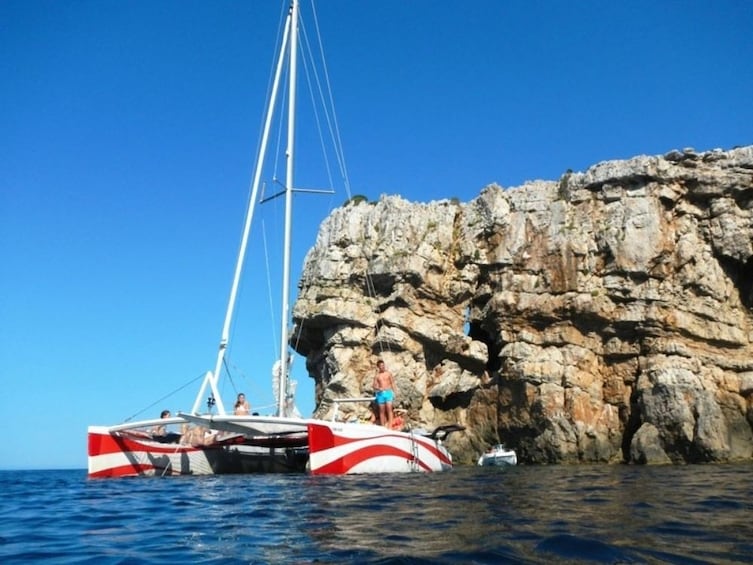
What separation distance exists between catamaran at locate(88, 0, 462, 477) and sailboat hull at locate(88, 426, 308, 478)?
0.09 ft

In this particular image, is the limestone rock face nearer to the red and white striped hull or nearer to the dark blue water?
the red and white striped hull

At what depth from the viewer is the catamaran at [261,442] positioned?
17.9 metres

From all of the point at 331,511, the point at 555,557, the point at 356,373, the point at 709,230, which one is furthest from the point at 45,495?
the point at 709,230

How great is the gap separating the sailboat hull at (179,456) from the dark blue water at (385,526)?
6.20 metres

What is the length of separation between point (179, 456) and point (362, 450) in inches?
228

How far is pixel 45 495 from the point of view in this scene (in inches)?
535

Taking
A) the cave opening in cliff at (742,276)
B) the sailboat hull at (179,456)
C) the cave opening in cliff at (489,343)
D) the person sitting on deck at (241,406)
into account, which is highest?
the cave opening in cliff at (742,276)

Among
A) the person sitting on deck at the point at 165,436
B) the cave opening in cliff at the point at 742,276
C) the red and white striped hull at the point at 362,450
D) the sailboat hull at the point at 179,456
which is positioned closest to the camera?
the red and white striped hull at the point at 362,450

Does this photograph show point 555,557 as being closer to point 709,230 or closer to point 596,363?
point 596,363

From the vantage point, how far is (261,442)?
70.5 ft

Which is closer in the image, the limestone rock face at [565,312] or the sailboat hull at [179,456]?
the sailboat hull at [179,456]

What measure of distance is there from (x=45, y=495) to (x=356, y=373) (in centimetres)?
2638

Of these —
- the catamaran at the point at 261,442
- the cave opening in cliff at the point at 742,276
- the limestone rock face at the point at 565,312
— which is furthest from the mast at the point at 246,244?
the cave opening in cliff at the point at 742,276

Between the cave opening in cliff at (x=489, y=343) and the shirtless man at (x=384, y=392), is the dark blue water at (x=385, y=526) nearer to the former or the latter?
the shirtless man at (x=384, y=392)
